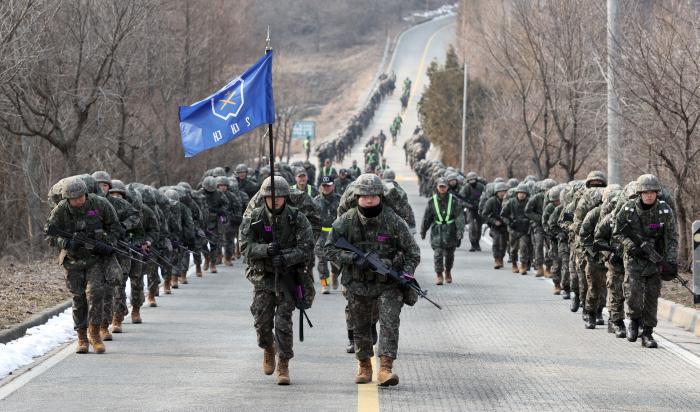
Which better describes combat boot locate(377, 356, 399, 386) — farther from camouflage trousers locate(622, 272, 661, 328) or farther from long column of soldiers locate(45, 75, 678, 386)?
camouflage trousers locate(622, 272, 661, 328)

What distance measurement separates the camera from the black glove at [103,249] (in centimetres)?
1273

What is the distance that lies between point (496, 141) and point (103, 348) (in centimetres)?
3575

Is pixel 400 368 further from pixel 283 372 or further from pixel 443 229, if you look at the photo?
pixel 443 229

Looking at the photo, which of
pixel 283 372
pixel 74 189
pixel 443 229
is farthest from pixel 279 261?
pixel 443 229

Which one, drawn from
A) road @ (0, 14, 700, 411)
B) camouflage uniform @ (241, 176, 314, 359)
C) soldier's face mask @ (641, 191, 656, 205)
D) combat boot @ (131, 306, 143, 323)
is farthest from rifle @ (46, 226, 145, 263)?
soldier's face mask @ (641, 191, 656, 205)

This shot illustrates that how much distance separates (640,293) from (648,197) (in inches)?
40.3

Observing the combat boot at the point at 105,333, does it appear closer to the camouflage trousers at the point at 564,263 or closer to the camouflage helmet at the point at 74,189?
the camouflage helmet at the point at 74,189

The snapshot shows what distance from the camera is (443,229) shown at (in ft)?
69.3

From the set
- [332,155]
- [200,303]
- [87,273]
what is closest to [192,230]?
[200,303]

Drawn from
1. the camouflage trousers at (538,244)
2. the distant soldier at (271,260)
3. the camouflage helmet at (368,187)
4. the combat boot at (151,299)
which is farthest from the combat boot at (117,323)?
the camouflage trousers at (538,244)

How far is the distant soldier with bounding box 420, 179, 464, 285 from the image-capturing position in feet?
68.7

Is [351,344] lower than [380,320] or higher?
lower

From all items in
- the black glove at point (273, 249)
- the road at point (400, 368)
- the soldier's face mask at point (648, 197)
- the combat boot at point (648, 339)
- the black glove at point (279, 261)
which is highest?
the soldier's face mask at point (648, 197)

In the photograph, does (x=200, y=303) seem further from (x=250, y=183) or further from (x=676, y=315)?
(x=250, y=183)
